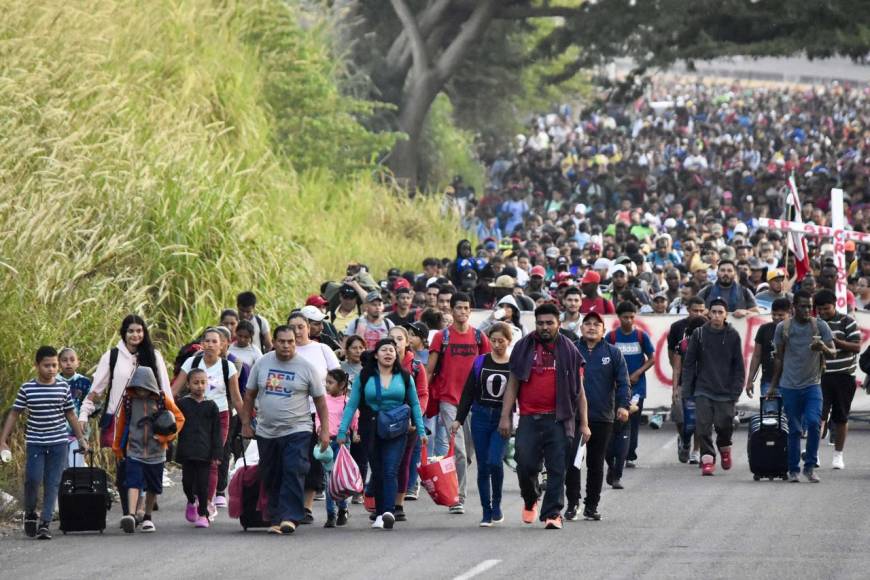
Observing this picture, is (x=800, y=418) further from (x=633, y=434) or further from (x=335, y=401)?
(x=335, y=401)

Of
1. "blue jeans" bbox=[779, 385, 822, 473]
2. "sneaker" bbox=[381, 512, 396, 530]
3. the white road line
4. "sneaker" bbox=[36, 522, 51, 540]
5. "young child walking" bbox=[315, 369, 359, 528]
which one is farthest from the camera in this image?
"blue jeans" bbox=[779, 385, 822, 473]

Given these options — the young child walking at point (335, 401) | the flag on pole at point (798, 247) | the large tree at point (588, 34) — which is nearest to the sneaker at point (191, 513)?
the young child walking at point (335, 401)

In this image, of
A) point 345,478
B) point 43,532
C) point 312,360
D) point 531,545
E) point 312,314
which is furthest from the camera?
point 312,314

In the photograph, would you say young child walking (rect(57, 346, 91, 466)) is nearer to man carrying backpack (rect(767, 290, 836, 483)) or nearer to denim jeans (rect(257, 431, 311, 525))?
denim jeans (rect(257, 431, 311, 525))

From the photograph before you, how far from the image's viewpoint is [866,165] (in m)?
44.9

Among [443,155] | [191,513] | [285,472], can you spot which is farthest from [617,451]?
[443,155]

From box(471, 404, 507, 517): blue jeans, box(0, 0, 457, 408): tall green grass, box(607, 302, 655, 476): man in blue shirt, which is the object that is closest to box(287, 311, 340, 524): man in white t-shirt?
box(471, 404, 507, 517): blue jeans

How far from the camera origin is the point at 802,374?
1789 centimetres

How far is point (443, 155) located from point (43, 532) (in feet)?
125

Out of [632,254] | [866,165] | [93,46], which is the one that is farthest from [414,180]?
[93,46]

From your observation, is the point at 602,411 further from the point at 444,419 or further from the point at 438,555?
the point at 438,555

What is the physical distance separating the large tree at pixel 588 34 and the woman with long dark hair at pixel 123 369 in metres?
25.3

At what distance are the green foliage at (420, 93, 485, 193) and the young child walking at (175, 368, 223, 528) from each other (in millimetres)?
33600

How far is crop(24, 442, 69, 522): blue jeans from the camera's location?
14781 mm
